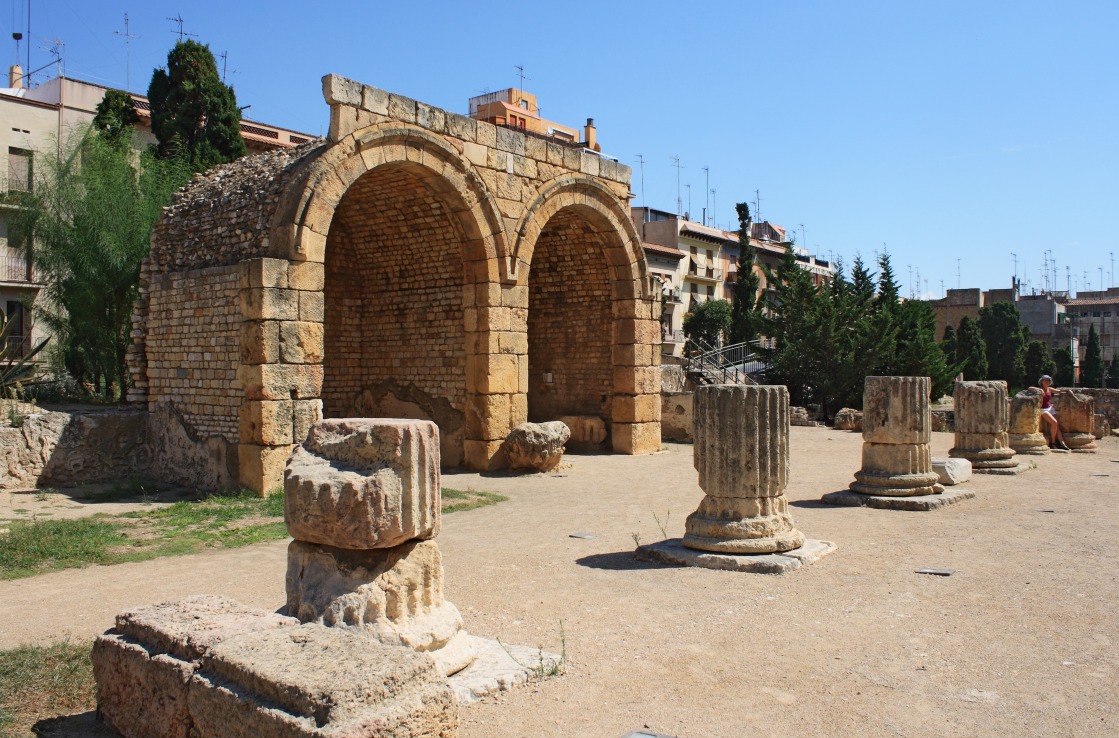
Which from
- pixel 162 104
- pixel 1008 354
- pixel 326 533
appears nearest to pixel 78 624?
pixel 326 533

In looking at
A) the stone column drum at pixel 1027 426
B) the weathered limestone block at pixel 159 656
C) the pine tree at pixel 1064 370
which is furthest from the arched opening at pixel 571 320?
the pine tree at pixel 1064 370

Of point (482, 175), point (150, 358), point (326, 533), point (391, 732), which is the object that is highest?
point (482, 175)

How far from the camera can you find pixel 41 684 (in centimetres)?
436

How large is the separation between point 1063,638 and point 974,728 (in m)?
1.64

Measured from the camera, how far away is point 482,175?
42.0 feet

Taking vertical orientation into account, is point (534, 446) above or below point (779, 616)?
above

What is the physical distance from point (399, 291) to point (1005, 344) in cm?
3540

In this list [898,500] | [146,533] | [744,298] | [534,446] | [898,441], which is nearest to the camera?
[146,533]

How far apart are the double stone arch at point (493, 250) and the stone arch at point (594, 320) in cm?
3

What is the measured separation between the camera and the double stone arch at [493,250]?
34.5ft

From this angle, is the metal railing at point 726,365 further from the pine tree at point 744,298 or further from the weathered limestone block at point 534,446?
the weathered limestone block at point 534,446

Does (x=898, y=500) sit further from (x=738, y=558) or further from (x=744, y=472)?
(x=738, y=558)

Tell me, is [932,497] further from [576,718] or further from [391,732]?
[391,732]

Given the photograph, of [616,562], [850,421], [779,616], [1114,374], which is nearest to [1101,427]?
[850,421]
